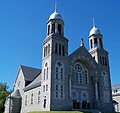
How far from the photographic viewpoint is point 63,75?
44969 mm

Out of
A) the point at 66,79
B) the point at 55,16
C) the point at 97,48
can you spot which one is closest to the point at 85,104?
the point at 66,79

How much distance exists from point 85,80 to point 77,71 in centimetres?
320

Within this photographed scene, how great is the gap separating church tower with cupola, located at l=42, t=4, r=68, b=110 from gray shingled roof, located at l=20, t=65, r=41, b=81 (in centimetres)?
1345

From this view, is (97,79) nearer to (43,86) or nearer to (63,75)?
(63,75)

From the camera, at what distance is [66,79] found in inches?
1772

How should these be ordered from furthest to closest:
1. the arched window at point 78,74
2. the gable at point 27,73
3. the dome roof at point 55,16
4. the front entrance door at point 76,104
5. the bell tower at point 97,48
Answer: the gable at point 27,73 < the bell tower at point 97,48 < the dome roof at point 55,16 < the arched window at point 78,74 < the front entrance door at point 76,104

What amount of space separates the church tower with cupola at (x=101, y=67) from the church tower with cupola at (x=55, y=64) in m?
10.6

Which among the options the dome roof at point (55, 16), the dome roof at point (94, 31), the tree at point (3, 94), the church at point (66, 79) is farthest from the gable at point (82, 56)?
the tree at point (3, 94)

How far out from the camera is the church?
43344 mm

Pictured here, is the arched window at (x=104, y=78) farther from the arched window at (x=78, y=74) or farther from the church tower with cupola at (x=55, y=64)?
the church tower with cupola at (x=55, y=64)

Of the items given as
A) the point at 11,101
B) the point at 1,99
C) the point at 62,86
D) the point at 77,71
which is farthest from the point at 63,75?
the point at 1,99

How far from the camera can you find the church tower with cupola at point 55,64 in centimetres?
4209

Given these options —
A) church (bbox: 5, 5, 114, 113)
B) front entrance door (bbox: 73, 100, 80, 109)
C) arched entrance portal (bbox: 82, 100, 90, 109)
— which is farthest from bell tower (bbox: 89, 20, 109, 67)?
front entrance door (bbox: 73, 100, 80, 109)

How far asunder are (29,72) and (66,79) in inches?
781
